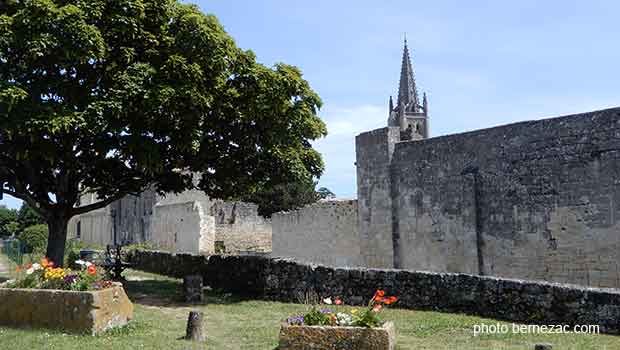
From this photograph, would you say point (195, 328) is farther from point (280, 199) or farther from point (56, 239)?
point (280, 199)

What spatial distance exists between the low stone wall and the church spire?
191ft

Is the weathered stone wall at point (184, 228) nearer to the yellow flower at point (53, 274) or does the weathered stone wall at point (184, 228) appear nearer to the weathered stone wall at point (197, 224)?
the weathered stone wall at point (197, 224)

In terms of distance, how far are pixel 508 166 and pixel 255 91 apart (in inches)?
294

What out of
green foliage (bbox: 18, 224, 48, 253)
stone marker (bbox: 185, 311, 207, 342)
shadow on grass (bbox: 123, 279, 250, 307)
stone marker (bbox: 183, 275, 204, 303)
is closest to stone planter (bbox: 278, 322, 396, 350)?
stone marker (bbox: 185, 311, 207, 342)

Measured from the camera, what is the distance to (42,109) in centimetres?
1250

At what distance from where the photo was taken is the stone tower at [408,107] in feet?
237

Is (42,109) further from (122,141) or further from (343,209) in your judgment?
(343,209)

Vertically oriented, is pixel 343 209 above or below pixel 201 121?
below

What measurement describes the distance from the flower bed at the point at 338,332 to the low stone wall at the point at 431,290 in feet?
11.7

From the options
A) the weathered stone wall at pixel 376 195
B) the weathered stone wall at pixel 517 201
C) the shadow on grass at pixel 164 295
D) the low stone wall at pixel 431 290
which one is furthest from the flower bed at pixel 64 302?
the weathered stone wall at pixel 376 195

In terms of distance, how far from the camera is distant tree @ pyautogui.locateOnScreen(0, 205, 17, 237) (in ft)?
234

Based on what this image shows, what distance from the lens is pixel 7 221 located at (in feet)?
259

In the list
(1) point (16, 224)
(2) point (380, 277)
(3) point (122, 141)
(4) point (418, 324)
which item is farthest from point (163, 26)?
(1) point (16, 224)

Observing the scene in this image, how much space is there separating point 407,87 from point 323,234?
A: 53.5 m
